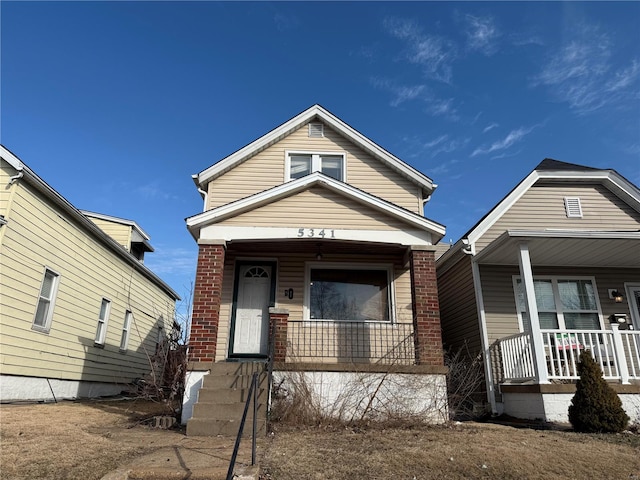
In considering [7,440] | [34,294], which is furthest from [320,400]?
[34,294]

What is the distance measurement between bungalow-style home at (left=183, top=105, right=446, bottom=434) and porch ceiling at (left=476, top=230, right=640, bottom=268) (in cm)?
163

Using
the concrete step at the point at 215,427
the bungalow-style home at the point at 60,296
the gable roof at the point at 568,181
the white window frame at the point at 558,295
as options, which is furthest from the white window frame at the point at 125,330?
the white window frame at the point at 558,295

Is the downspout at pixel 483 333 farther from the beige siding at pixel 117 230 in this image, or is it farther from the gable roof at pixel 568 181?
the beige siding at pixel 117 230

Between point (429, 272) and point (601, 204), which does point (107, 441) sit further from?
point (601, 204)

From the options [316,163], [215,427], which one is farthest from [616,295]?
[215,427]

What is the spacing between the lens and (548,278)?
10.3 meters

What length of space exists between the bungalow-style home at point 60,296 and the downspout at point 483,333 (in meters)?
7.06

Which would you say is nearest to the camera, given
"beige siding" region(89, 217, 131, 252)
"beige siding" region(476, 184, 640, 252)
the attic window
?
"beige siding" region(476, 184, 640, 252)

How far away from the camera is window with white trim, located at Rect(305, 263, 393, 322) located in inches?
376

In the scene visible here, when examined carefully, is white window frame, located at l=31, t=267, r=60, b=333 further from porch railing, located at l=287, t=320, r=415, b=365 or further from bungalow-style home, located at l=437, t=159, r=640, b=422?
bungalow-style home, located at l=437, t=159, r=640, b=422

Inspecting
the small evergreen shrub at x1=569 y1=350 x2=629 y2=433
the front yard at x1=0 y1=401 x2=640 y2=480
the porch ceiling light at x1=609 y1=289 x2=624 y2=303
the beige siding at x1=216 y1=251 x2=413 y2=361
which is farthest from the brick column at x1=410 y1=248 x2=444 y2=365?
the porch ceiling light at x1=609 y1=289 x2=624 y2=303

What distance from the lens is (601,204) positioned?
10938 millimetres

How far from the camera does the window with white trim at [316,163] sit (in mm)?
10672

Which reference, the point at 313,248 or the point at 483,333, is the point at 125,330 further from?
the point at 483,333
